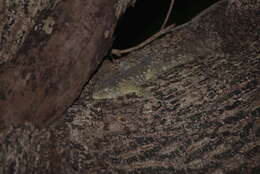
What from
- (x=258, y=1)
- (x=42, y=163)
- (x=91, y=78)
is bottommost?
(x=42, y=163)

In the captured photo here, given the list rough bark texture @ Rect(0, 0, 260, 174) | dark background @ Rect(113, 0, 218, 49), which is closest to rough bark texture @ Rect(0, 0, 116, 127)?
rough bark texture @ Rect(0, 0, 260, 174)

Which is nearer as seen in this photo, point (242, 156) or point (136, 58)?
point (242, 156)

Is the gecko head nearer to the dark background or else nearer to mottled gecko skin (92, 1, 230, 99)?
mottled gecko skin (92, 1, 230, 99)

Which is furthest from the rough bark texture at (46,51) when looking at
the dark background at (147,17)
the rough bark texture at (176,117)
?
the dark background at (147,17)

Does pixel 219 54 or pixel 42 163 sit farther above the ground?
pixel 219 54

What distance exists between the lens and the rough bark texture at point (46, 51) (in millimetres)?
564

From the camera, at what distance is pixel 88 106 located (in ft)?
2.24

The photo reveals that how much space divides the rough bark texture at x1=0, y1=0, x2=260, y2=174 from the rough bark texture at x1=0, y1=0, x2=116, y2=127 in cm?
5

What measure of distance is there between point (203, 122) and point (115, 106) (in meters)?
0.20

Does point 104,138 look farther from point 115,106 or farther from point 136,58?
point 136,58

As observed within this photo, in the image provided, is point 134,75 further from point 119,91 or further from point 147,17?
point 147,17

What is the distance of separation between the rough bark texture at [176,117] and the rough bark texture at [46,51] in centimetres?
5

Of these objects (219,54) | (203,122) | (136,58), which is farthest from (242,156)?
(136,58)

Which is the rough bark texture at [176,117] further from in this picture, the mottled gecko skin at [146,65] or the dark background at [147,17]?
the dark background at [147,17]
